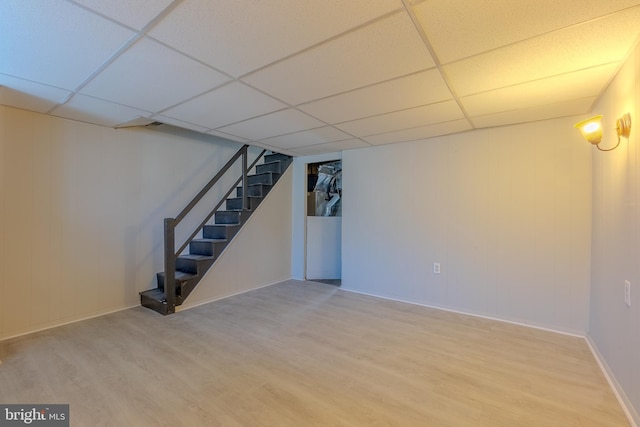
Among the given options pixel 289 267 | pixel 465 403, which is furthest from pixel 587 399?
pixel 289 267

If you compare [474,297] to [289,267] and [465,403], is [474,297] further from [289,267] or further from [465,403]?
[289,267]

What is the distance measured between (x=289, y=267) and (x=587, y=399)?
4.03m

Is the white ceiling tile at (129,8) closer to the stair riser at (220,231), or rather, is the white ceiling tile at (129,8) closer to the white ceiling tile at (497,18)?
the white ceiling tile at (497,18)

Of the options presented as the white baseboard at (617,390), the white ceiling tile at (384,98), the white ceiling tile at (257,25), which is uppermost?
the white ceiling tile at (257,25)

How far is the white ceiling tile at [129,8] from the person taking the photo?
1.30 metres

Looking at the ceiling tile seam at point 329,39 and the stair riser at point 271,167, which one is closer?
the ceiling tile seam at point 329,39

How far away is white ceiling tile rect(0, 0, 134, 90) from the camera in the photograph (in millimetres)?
1365

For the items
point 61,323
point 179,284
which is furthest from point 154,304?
point 61,323

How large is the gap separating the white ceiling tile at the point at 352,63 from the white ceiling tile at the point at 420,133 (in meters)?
1.38

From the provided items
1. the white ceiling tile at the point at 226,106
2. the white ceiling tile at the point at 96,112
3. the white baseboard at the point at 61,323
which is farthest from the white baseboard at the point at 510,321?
the white ceiling tile at the point at 96,112

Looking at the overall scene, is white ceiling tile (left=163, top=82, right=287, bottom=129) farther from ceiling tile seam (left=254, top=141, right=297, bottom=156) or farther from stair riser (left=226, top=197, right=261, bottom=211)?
stair riser (left=226, top=197, right=261, bottom=211)

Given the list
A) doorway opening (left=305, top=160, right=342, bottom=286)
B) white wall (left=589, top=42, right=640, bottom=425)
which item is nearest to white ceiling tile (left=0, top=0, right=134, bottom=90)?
white wall (left=589, top=42, right=640, bottom=425)

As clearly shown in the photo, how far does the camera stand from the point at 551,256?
2857 millimetres

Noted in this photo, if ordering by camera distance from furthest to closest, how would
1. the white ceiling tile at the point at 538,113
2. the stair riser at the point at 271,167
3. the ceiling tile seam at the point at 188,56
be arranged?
the stair riser at the point at 271,167 → the white ceiling tile at the point at 538,113 → the ceiling tile seam at the point at 188,56
